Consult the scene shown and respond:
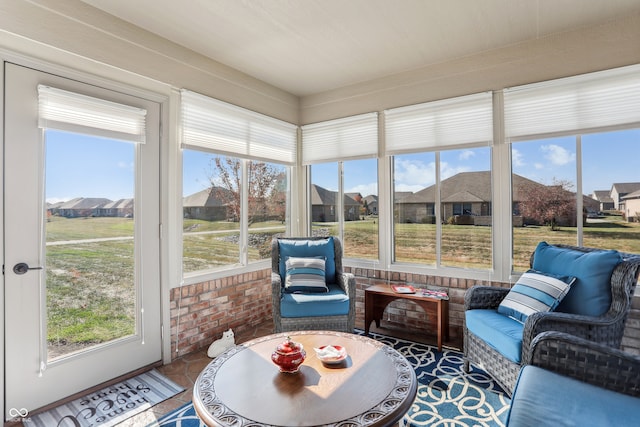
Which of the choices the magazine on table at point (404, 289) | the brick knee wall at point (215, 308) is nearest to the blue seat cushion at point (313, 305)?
the magazine on table at point (404, 289)

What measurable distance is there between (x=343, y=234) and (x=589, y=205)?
2515 millimetres

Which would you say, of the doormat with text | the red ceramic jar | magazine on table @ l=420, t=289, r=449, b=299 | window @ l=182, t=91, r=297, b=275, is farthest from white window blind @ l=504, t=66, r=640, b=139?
the doormat with text

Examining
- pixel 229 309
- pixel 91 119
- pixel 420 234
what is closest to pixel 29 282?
pixel 91 119

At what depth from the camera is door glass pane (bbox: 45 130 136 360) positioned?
234 centimetres

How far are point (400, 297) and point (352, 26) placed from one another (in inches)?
99.6

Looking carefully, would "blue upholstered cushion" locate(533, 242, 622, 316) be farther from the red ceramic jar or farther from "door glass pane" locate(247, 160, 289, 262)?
"door glass pane" locate(247, 160, 289, 262)

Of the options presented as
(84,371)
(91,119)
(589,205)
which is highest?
(91,119)

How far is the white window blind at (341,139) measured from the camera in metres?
3.94

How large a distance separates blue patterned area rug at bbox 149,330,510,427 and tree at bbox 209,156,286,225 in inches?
79.5

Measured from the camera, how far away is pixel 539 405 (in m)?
1.42

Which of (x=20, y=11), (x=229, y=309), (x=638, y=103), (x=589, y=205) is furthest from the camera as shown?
(x=229, y=309)

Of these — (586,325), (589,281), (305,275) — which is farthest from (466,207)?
(305,275)

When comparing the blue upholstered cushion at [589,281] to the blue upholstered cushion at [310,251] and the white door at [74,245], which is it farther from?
the white door at [74,245]

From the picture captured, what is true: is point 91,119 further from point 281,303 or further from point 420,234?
point 420,234
